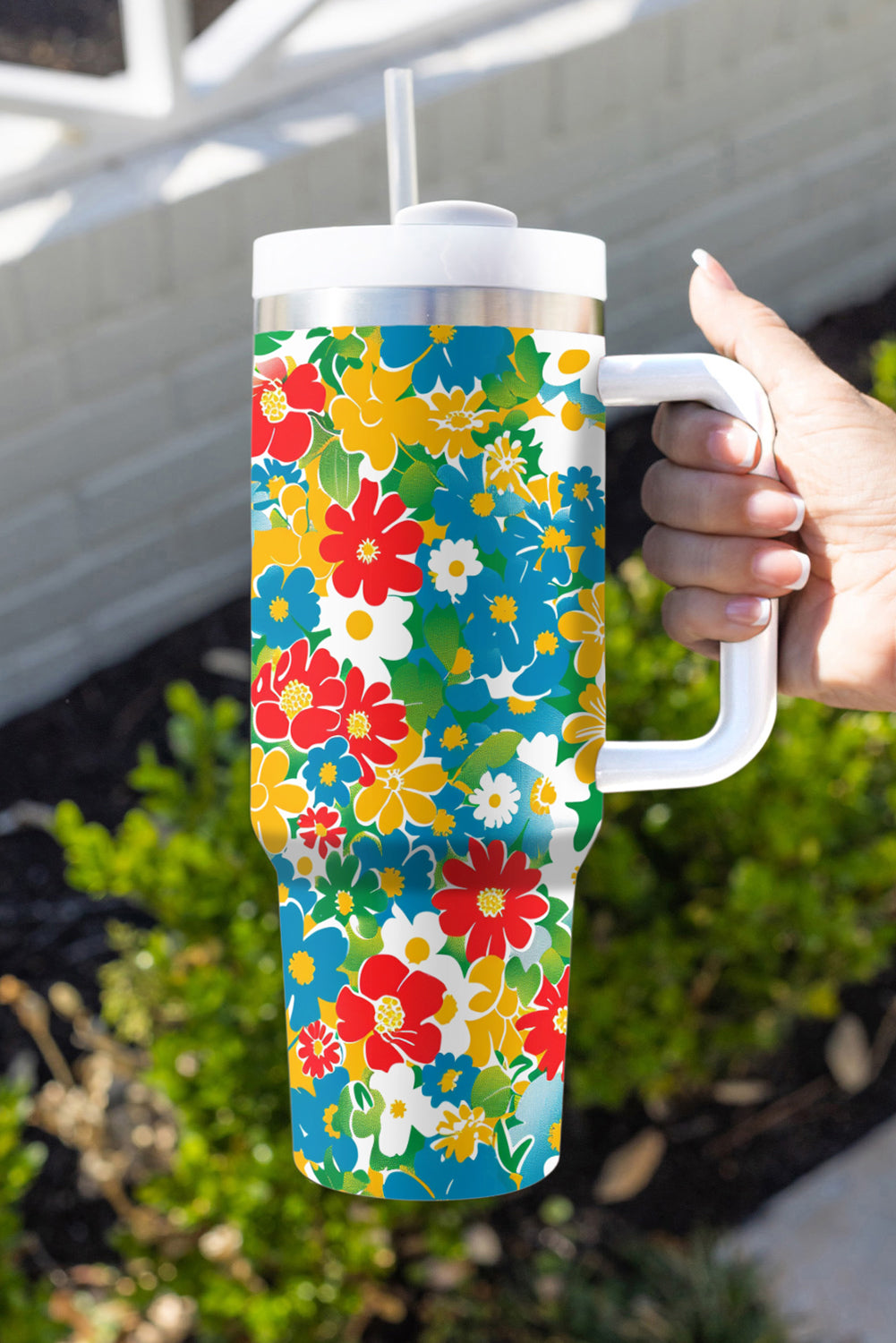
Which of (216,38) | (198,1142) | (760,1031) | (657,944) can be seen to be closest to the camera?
(198,1142)

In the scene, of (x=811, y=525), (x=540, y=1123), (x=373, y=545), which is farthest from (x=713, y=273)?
(x=540, y=1123)

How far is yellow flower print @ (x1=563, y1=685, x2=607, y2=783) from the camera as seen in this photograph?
0.77 meters

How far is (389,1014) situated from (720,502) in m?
0.40

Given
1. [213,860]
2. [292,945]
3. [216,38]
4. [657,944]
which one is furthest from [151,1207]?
[216,38]

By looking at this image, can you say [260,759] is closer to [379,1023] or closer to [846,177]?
[379,1023]

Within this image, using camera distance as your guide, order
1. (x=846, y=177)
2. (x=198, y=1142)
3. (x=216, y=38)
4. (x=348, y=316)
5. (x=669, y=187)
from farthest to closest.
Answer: (x=846, y=177), (x=669, y=187), (x=216, y=38), (x=198, y=1142), (x=348, y=316)

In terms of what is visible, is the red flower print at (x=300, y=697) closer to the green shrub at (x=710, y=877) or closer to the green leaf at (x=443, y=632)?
the green leaf at (x=443, y=632)

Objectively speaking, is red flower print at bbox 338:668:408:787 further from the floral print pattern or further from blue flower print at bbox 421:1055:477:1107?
blue flower print at bbox 421:1055:477:1107

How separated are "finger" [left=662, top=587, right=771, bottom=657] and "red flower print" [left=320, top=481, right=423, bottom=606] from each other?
0.74 feet

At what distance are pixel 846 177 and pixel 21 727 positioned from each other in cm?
243

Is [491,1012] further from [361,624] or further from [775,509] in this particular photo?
[775,509]

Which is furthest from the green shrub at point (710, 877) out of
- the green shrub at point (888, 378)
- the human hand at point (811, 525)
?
the human hand at point (811, 525)

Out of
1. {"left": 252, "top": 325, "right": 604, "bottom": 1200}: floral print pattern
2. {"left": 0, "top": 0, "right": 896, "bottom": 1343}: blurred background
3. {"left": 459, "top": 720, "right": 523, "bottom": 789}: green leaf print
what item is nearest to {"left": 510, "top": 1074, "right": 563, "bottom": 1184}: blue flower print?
{"left": 252, "top": 325, "right": 604, "bottom": 1200}: floral print pattern

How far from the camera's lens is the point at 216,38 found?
2406mm
